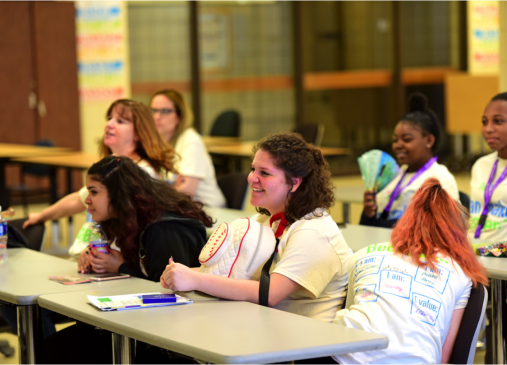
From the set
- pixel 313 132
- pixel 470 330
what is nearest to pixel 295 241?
pixel 470 330

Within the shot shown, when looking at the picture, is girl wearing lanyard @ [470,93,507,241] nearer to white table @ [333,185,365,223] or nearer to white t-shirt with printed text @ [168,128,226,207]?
white table @ [333,185,365,223]

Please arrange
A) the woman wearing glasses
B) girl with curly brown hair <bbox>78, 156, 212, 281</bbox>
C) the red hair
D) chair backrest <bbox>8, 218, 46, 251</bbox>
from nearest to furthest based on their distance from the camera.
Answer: the red hair < girl with curly brown hair <bbox>78, 156, 212, 281</bbox> < chair backrest <bbox>8, 218, 46, 251</bbox> < the woman wearing glasses

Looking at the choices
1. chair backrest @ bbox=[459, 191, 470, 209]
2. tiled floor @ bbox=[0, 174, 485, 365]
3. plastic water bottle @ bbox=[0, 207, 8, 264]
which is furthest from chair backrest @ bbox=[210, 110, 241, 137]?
plastic water bottle @ bbox=[0, 207, 8, 264]

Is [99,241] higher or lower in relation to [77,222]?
higher

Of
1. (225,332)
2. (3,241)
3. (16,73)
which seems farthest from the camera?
(16,73)

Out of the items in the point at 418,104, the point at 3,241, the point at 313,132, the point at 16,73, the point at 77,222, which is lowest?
the point at 77,222

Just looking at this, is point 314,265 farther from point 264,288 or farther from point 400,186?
point 400,186

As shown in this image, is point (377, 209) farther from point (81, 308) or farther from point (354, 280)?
point (81, 308)

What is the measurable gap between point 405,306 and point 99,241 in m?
1.19

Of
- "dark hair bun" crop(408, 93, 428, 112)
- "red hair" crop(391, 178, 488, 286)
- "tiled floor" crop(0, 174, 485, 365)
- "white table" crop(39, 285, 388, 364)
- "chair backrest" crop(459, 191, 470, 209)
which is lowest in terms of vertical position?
"tiled floor" crop(0, 174, 485, 365)

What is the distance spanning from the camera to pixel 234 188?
4.39 meters

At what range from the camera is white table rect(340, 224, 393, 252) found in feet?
9.54

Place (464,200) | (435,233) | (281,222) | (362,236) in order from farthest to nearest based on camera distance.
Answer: (464,200) < (362,236) < (281,222) < (435,233)

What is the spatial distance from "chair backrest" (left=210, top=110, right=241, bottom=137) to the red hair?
6578mm
